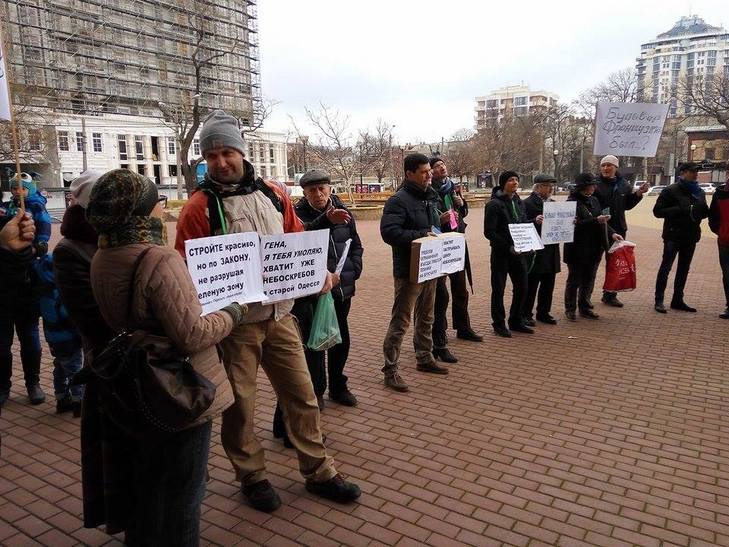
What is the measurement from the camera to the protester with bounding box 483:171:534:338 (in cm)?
674

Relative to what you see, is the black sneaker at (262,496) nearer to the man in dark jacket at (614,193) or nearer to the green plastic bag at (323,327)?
the green plastic bag at (323,327)

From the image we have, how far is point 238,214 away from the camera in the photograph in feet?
10.1

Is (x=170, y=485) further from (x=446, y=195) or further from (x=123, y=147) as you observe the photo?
(x=123, y=147)

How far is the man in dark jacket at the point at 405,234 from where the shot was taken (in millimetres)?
5125

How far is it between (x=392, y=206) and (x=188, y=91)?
76.1m

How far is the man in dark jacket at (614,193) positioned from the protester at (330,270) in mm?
4835

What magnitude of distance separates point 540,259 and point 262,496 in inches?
205

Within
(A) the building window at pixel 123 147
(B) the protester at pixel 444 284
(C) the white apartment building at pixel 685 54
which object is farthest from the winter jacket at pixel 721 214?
(C) the white apartment building at pixel 685 54

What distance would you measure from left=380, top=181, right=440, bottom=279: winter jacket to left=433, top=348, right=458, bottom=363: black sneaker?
4.20ft

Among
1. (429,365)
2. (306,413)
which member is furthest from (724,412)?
(306,413)

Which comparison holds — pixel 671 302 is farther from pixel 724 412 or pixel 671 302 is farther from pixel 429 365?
pixel 429 365

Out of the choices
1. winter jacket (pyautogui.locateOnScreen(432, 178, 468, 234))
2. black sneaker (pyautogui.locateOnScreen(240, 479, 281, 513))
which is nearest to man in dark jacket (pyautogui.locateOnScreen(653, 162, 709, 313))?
winter jacket (pyautogui.locateOnScreen(432, 178, 468, 234))

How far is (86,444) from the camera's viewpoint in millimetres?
2572

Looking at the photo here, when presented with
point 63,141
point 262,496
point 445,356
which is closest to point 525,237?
point 445,356
